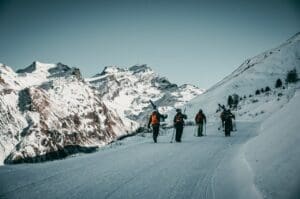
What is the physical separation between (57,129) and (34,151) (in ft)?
104

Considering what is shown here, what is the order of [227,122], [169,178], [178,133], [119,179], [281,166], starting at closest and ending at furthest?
1. [281,166]
2. [119,179]
3. [169,178]
4. [178,133]
5. [227,122]

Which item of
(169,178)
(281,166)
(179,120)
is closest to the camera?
(281,166)

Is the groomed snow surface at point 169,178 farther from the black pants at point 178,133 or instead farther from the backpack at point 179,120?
the backpack at point 179,120

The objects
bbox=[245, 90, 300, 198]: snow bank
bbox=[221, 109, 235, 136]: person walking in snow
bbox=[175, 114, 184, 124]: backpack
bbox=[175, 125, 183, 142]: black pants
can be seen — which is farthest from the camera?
bbox=[221, 109, 235, 136]: person walking in snow

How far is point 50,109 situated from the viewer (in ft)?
642

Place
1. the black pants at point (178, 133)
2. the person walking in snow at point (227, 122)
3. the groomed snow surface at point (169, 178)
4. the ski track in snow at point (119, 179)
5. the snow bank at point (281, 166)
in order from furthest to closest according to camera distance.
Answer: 1. the person walking in snow at point (227, 122)
2. the black pants at point (178, 133)
3. the ski track in snow at point (119, 179)
4. the groomed snow surface at point (169, 178)
5. the snow bank at point (281, 166)

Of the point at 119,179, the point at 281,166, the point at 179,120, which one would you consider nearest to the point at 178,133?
the point at 179,120

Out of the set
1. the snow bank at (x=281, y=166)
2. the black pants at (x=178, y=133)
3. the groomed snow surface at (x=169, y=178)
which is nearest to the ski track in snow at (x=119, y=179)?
the groomed snow surface at (x=169, y=178)

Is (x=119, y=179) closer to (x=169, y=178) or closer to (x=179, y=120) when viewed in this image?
(x=169, y=178)

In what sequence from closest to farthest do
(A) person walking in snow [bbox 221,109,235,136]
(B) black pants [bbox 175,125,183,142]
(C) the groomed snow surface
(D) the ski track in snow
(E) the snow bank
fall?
1. (E) the snow bank
2. (C) the groomed snow surface
3. (D) the ski track in snow
4. (B) black pants [bbox 175,125,183,142]
5. (A) person walking in snow [bbox 221,109,235,136]

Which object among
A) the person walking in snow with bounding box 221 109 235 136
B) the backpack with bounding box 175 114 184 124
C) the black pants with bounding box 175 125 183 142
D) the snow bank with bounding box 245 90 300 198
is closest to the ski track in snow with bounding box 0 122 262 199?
the snow bank with bounding box 245 90 300 198

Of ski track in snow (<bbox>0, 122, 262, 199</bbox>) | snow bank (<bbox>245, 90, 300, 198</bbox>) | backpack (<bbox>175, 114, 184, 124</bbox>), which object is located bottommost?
ski track in snow (<bbox>0, 122, 262, 199</bbox>)

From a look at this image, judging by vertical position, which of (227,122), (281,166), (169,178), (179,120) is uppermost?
(179,120)

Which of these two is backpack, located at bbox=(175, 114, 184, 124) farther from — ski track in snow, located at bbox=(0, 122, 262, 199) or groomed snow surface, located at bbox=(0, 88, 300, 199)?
groomed snow surface, located at bbox=(0, 88, 300, 199)
